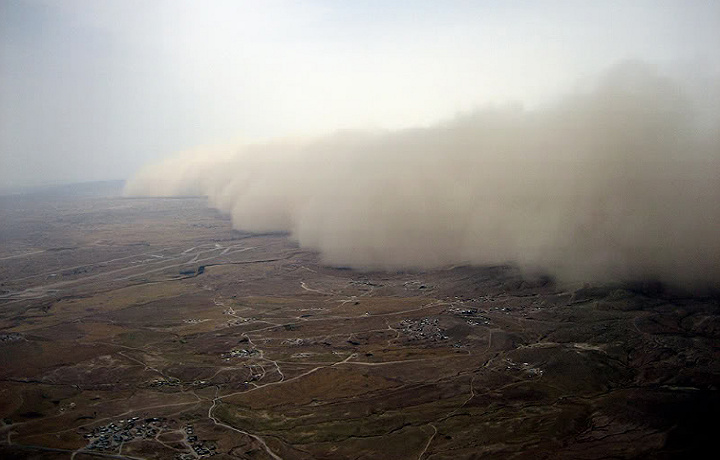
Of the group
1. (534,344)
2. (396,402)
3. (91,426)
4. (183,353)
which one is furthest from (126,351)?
(534,344)

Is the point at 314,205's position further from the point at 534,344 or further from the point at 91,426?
the point at 91,426

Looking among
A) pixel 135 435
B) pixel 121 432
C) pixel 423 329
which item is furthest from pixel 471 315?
pixel 121 432

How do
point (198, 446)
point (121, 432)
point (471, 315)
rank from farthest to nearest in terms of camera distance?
point (471, 315) → point (121, 432) → point (198, 446)

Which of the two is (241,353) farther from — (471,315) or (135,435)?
(471,315)

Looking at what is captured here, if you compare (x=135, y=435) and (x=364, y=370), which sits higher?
(x=364, y=370)

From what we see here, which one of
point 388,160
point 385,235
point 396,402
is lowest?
point 396,402

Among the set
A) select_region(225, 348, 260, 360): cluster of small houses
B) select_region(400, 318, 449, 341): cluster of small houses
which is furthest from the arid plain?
select_region(400, 318, 449, 341): cluster of small houses

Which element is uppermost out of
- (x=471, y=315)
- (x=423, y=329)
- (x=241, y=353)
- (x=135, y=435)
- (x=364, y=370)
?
(x=471, y=315)

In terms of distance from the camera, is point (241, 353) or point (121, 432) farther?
point (241, 353)


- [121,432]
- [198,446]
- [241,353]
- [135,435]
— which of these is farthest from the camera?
[241,353]
